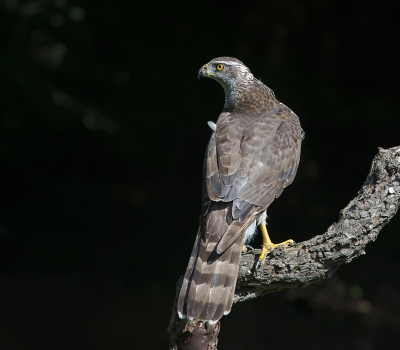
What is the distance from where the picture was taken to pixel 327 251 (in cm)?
344

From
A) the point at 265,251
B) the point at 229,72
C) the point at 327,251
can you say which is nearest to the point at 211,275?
the point at 265,251

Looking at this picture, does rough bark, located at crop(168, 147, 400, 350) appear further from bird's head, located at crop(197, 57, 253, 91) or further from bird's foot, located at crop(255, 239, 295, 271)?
bird's head, located at crop(197, 57, 253, 91)

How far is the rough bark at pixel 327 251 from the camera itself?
3.45 m

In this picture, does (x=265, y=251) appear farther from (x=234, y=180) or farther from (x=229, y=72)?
(x=229, y=72)

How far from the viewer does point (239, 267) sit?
3549 mm

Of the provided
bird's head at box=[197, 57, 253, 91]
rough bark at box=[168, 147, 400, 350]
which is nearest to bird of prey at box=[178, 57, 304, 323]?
bird's head at box=[197, 57, 253, 91]

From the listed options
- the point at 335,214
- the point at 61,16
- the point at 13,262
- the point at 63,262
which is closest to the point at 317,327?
the point at 335,214

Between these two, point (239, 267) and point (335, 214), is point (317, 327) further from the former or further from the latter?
point (239, 267)

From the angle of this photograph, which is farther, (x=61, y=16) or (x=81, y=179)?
(x=81, y=179)

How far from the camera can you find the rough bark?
3445 mm

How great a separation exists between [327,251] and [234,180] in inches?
27.1

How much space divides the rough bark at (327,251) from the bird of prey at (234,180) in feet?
0.41

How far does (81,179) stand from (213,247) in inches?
175

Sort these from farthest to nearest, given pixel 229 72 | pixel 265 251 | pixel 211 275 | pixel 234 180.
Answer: pixel 229 72 → pixel 234 180 → pixel 265 251 → pixel 211 275
